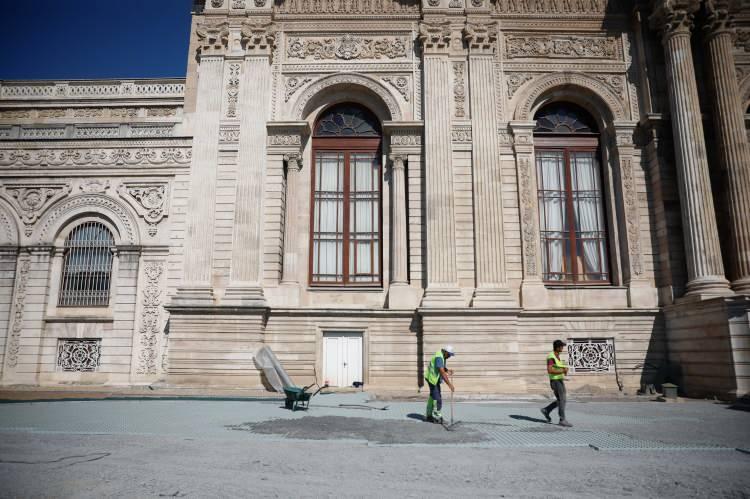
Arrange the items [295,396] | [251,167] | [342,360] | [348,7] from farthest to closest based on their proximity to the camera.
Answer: [348,7] → [251,167] → [342,360] → [295,396]

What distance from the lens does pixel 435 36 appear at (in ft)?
57.5

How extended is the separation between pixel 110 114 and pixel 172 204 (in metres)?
4.42

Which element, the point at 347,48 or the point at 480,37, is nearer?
the point at 480,37

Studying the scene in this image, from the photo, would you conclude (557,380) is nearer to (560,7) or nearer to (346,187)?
(346,187)

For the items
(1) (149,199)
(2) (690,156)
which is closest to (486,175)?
(2) (690,156)

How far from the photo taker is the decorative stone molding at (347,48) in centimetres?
1795

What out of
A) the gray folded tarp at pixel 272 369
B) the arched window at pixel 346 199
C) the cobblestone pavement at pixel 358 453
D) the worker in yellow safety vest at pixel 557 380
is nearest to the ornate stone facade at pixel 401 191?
the arched window at pixel 346 199

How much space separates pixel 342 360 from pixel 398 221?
4.76 meters

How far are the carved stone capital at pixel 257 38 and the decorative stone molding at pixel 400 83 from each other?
13.3 ft

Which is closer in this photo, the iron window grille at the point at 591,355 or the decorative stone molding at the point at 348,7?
the iron window grille at the point at 591,355

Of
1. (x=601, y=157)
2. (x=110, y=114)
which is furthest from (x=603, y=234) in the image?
(x=110, y=114)

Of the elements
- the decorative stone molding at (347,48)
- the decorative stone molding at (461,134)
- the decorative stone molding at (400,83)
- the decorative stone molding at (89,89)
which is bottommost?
the decorative stone molding at (461,134)

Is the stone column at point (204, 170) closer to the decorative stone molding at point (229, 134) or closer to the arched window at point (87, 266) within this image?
the decorative stone molding at point (229, 134)

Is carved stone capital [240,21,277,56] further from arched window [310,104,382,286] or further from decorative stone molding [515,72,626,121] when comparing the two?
decorative stone molding [515,72,626,121]
